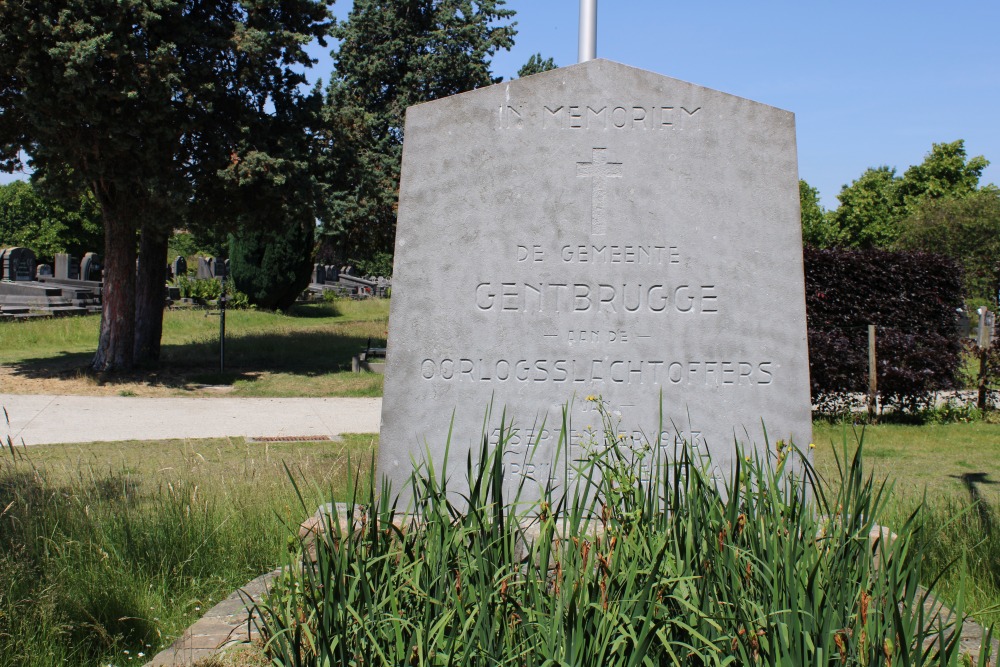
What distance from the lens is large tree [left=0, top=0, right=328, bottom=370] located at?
13148 millimetres

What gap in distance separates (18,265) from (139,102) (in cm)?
1757

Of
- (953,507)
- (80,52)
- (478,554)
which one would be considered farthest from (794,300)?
(80,52)

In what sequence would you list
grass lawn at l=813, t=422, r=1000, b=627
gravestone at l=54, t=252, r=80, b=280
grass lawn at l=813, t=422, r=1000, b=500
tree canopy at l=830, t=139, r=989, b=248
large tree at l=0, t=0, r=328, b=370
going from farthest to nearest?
1. tree canopy at l=830, t=139, r=989, b=248
2. gravestone at l=54, t=252, r=80, b=280
3. large tree at l=0, t=0, r=328, b=370
4. grass lawn at l=813, t=422, r=1000, b=500
5. grass lawn at l=813, t=422, r=1000, b=627

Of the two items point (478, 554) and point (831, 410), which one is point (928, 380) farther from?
point (478, 554)

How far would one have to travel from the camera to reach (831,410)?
40.3ft

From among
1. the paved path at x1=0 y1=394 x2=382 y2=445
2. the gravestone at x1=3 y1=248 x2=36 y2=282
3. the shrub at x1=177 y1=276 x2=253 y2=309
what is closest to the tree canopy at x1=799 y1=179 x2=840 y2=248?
the shrub at x1=177 y1=276 x2=253 y2=309

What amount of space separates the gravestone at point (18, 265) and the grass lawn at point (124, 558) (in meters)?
25.9

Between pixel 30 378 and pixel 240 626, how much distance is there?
530 inches

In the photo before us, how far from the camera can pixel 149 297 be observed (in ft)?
56.0

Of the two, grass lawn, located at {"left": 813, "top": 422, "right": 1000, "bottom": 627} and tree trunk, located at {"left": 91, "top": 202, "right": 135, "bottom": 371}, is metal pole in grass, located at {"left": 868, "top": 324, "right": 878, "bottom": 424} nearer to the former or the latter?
grass lawn, located at {"left": 813, "top": 422, "right": 1000, "bottom": 627}

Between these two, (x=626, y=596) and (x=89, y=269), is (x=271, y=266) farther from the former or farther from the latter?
(x=626, y=596)

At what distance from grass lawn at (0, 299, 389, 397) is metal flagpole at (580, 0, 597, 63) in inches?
369

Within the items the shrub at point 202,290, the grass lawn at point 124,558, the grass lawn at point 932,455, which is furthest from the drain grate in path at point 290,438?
the shrub at point 202,290

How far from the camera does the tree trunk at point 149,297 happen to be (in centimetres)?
1680
